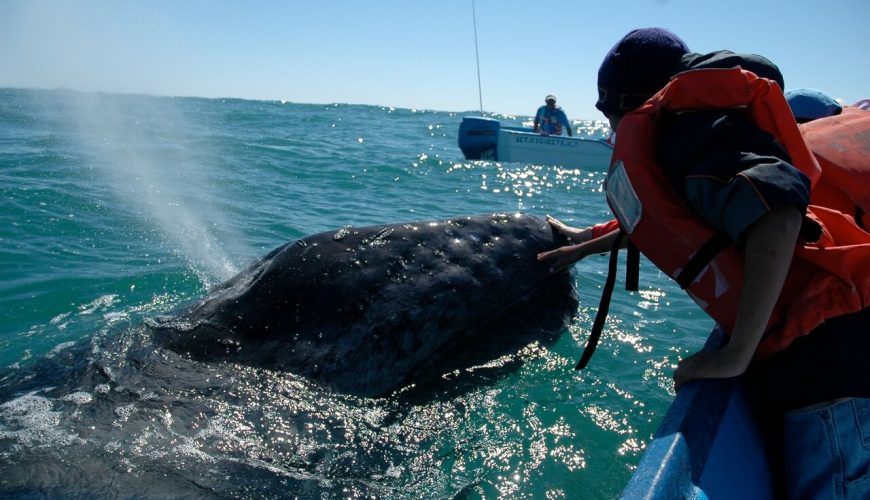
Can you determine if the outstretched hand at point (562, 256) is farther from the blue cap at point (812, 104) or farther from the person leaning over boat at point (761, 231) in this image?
the blue cap at point (812, 104)

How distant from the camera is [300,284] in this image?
3.30 meters

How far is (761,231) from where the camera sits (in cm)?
184

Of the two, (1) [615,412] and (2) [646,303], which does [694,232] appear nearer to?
(1) [615,412]

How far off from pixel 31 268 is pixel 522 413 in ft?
20.4

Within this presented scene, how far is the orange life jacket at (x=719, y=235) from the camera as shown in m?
1.99

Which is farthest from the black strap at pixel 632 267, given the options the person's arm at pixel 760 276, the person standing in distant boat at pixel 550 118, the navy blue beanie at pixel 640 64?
the person standing in distant boat at pixel 550 118

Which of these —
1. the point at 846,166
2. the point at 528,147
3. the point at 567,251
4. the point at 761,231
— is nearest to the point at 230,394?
the point at 567,251

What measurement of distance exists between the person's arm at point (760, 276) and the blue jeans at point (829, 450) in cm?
39

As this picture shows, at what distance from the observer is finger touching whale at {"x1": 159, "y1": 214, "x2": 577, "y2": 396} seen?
3.28 m

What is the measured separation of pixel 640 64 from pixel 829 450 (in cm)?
152

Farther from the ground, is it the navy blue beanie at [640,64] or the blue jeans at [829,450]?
the navy blue beanie at [640,64]

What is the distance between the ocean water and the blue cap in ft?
6.99

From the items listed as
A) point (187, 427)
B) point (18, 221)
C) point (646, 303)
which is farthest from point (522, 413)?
point (18, 221)

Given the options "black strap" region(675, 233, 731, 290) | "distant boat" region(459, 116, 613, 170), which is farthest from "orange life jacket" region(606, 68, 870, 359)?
"distant boat" region(459, 116, 613, 170)
